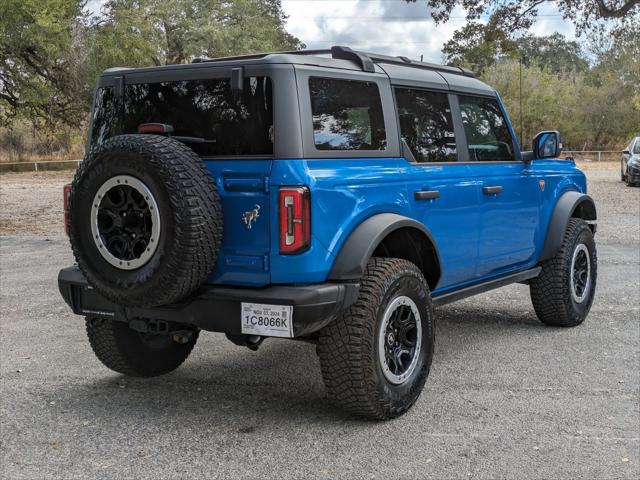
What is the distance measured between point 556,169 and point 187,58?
33537 mm

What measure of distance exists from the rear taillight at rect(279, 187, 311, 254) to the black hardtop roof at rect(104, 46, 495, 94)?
75cm

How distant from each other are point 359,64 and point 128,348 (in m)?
2.37

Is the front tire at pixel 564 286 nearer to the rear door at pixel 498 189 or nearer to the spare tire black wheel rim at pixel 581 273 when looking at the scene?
the spare tire black wheel rim at pixel 581 273

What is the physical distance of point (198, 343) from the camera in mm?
6500

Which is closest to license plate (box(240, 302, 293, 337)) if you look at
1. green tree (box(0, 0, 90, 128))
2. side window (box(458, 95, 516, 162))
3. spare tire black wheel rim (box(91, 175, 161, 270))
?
spare tire black wheel rim (box(91, 175, 161, 270))

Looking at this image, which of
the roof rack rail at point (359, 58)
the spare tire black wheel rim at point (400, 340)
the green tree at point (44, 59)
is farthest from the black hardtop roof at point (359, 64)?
the green tree at point (44, 59)

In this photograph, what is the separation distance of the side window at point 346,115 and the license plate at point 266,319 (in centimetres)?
92

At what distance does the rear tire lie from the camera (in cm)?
524

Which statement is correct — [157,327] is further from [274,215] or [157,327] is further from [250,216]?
[274,215]

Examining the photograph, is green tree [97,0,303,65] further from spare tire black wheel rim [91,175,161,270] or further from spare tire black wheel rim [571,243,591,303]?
spare tire black wheel rim [91,175,161,270]

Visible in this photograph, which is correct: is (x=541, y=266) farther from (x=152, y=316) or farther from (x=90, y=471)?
(x=90, y=471)

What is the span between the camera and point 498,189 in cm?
592

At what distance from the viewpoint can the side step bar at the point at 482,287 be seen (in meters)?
5.47

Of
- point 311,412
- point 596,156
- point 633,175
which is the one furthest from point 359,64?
point 596,156
